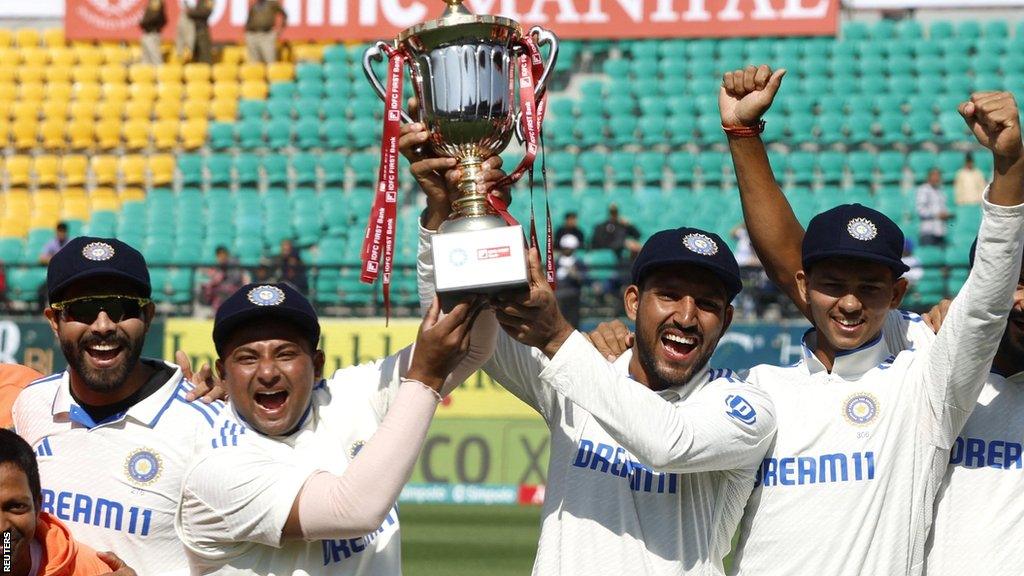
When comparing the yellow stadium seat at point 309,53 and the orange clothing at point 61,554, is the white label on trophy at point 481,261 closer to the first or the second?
the orange clothing at point 61,554

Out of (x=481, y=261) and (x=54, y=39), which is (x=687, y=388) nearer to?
(x=481, y=261)

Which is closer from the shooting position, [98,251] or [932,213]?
[98,251]

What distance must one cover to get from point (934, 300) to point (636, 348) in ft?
36.6

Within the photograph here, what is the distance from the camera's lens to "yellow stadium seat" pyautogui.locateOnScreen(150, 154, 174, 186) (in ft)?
61.6

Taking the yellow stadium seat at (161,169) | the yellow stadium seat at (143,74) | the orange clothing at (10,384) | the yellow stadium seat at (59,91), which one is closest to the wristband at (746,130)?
the orange clothing at (10,384)

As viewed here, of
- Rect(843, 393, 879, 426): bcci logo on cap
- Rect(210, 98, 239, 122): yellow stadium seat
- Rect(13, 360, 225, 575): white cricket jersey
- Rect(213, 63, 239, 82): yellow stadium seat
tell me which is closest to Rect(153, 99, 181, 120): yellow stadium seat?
Rect(210, 98, 239, 122): yellow stadium seat

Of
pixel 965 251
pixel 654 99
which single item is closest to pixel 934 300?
pixel 965 251

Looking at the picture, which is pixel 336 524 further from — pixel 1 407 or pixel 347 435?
pixel 1 407

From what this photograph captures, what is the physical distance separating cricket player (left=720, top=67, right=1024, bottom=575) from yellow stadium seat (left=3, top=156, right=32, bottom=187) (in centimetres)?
1699

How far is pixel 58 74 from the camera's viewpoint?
67.7ft

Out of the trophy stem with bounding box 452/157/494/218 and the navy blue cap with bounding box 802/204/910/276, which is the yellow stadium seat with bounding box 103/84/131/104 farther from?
the navy blue cap with bounding box 802/204/910/276

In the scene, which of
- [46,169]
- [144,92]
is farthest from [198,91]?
[46,169]

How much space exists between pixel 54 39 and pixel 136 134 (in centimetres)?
322

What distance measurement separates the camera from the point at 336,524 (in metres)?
3.11
